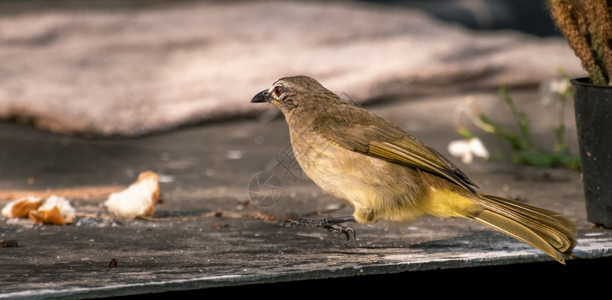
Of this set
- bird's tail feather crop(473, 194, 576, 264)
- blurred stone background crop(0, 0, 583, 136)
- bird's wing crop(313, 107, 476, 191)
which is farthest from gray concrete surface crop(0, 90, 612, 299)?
blurred stone background crop(0, 0, 583, 136)

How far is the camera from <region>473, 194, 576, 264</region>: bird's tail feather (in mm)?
3363

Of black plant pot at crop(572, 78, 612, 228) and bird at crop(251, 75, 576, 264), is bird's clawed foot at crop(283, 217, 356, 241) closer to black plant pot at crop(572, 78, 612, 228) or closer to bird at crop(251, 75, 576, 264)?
bird at crop(251, 75, 576, 264)

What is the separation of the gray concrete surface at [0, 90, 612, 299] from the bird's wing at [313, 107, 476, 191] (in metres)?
0.32

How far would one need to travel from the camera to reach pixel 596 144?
3914 millimetres

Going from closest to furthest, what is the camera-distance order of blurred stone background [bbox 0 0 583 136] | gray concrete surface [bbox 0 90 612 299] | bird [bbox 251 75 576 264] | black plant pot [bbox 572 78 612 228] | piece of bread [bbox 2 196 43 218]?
gray concrete surface [bbox 0 90 612 299], bird [bbox 251 75 576 264], black plant pot [bbox 572 78 612 228], piece of bread [bbox 2 196 43 218], blurred stone background [bbox 0 0 583 136]

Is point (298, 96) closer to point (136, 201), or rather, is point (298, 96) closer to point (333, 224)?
point (333, 224)

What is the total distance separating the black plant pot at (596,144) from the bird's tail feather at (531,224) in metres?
0.56

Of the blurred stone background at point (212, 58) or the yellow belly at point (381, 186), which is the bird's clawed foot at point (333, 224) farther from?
the blurred stone background at point (212, 58)

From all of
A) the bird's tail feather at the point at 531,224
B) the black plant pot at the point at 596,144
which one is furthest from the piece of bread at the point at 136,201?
the black plant pot at the point at 596,144

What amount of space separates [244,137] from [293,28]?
7.20 feet

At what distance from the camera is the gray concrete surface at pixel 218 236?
334cm

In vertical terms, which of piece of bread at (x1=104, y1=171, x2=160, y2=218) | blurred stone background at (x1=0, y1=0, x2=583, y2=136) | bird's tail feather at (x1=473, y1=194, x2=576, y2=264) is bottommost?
bird's tail feather at (x1=473, y1=194, x2=576, y2=264)

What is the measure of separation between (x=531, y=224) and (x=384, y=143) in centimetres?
64

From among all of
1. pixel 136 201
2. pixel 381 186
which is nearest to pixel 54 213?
pixel 136 201
